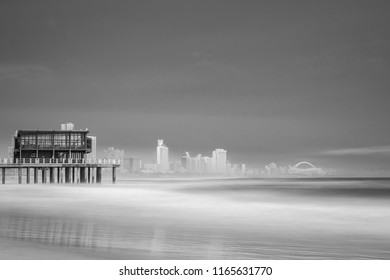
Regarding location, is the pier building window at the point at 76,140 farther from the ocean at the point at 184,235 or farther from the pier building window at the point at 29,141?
the ocean at the point at 184,235

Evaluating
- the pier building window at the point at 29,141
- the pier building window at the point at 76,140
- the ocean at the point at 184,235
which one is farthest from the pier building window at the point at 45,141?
the ocean at the point at 184,235

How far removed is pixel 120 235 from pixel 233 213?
1241cm

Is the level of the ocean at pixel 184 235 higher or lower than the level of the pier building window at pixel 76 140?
lower

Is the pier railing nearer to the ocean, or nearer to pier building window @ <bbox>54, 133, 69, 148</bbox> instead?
pier building window @ <bbox>54, 133, 69, 148</bbox>

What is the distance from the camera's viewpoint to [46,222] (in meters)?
22.9

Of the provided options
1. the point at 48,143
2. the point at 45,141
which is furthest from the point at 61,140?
the point at 45,141

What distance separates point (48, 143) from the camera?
67.4 meters

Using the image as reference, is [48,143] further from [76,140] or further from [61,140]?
[76,140]

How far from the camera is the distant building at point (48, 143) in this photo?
221ft

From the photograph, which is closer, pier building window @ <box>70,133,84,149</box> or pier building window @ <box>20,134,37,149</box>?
pier building window @ <box>20,134,37,149</box>

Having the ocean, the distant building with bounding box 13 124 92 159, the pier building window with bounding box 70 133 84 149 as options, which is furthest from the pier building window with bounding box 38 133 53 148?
the ocean

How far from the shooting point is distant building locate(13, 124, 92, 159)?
67250 mm
